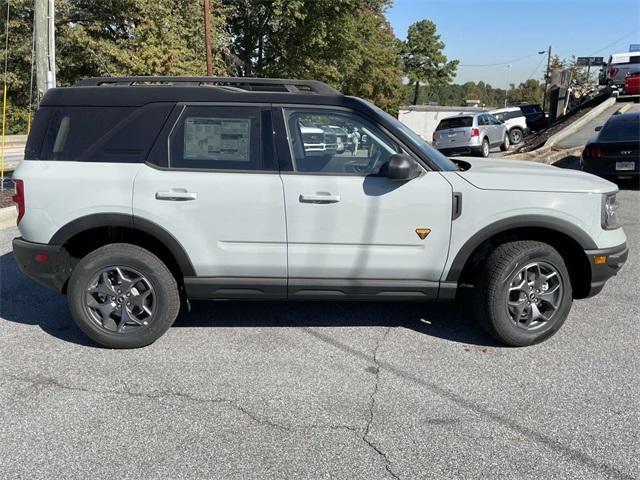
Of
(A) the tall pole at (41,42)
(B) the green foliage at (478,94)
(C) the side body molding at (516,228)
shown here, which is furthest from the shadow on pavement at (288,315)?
(B) the green foliage at (478,94)

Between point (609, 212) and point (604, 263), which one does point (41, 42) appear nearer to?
point (609, 212)

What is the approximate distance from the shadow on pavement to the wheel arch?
19.3 inches

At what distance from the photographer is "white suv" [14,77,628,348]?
377 cm

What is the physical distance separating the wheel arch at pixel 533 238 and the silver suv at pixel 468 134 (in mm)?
16186

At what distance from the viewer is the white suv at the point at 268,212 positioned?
3.77 metres

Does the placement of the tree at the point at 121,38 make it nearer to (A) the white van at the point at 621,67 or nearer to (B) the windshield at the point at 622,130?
(B) the windshield at the point at 622,130

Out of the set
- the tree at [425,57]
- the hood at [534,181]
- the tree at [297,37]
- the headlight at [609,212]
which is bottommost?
the headlight at [609,212]

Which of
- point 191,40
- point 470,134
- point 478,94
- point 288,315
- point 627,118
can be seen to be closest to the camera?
point 288,315

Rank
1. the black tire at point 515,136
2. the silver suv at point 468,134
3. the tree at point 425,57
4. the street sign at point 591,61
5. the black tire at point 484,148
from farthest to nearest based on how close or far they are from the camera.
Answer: the tree at point 425,57 → the street sign at point 591,61 → the black tire at point 515,136 → the black tire at point 484,148 → the silver suv at point 468,134

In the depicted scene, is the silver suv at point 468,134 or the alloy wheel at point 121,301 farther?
the silver suv at point 468,134

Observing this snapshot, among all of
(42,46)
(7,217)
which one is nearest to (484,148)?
(42,46)

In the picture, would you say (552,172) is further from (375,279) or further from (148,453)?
(148,453)

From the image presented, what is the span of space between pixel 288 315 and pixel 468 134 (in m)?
16.4

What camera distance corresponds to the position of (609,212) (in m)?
3.95
